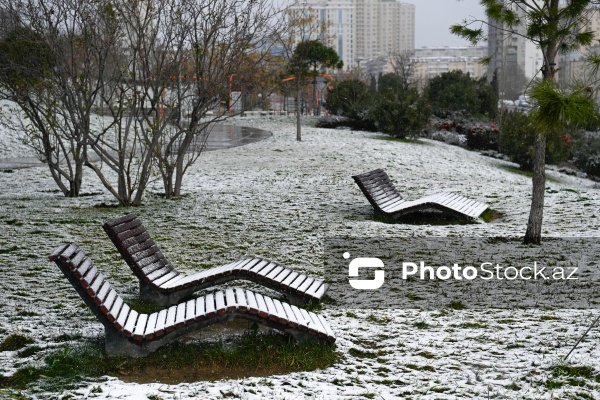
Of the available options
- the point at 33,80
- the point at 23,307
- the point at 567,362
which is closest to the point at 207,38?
the point at 33,80

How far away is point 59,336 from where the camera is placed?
5.73 meters

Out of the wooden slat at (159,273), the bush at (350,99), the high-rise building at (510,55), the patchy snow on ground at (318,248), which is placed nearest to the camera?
the patchy snow on ground at (318,248)

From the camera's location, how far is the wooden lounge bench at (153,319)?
517 cm

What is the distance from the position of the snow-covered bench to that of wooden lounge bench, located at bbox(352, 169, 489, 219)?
4097 mm

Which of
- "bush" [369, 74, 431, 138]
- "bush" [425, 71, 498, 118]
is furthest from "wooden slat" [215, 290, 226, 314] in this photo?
"bush" [425, 71, 498, 118]

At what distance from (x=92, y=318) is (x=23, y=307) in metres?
0.71

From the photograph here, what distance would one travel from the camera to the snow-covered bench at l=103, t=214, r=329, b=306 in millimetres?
6633

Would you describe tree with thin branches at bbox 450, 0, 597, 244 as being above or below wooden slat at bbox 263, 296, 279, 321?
above

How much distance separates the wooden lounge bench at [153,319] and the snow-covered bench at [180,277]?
108cm

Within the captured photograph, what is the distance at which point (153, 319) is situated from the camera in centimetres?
556

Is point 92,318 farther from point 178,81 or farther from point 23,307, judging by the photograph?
point 178,81

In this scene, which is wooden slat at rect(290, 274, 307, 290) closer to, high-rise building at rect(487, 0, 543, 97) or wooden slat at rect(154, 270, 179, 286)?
wooden slat at rect(154, 270, 179, 286)

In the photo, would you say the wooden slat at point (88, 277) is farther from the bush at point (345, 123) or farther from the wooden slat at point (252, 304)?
the bush at point (345, 123)

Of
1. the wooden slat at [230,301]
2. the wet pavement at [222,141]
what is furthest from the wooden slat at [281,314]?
the wet pavement at [222,141]
